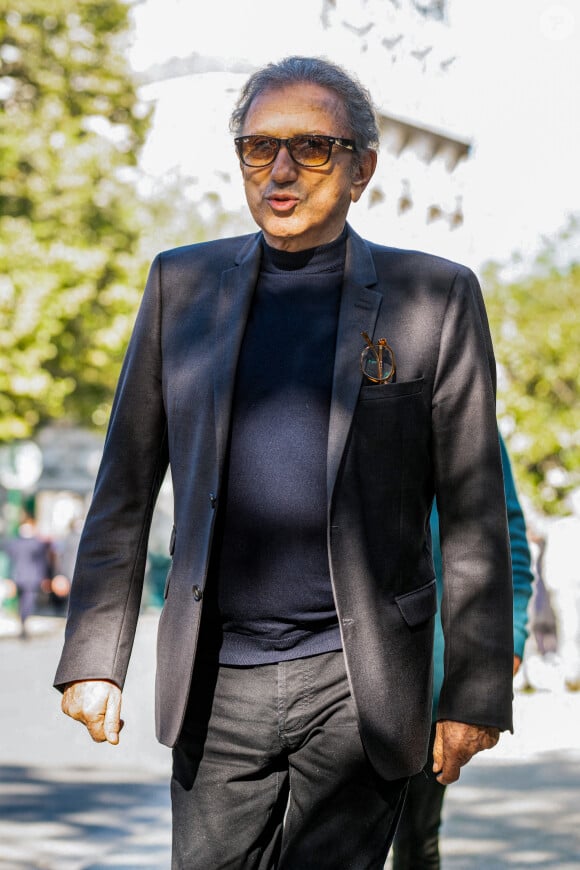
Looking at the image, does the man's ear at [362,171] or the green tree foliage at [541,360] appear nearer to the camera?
the man's ear at [362,171]

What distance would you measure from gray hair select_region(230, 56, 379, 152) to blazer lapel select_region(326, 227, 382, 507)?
0.22 metres

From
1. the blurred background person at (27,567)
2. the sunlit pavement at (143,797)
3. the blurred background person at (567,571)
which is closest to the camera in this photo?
the sunlit pavement at (143,797)

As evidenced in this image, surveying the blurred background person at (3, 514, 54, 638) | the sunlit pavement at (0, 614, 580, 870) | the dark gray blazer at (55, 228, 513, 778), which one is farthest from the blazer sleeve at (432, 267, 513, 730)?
the blurred background person at (3, 514, 54, 638)

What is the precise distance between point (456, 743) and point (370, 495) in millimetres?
500

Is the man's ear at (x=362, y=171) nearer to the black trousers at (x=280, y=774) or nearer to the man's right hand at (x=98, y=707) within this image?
the black trousers at (x=280, y=774)

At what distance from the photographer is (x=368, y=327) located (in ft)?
10.2

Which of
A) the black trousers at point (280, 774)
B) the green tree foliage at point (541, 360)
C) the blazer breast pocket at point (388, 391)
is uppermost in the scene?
the blazer breast pocket at point (388, 391)

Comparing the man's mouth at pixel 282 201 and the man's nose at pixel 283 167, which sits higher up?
the man's nose at pixel 283 167

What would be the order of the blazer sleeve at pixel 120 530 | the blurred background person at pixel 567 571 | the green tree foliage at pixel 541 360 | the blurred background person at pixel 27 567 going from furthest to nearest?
1. the green tree foliage at pixel 541 360
2. the blurred background person at pixel 27 567
3. the blurred background person at pixel 567 571
4. the blazer sleeve at pixel 120 530

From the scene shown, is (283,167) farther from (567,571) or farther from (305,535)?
(567,571)

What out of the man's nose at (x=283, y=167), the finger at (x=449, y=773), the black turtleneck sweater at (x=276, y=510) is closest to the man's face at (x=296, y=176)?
the man's nose at (x=283, y=167)

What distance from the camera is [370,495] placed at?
9.91 feet

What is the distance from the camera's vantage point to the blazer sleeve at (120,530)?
10.3 feet

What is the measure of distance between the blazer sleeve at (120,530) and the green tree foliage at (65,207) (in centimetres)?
2279
